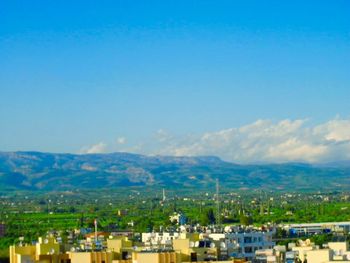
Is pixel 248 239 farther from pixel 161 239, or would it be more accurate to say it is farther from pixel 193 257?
pixel 193 257

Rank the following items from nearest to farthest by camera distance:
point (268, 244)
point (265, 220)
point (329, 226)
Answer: point (268, 244) → point (329, 226) → point (265, 220)

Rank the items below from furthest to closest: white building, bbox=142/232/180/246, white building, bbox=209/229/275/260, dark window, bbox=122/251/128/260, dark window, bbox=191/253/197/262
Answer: white building, bbox=209/229/275/260 → white building, bbox=142/232/180/246 → dark window, bbox=122/251/128/260 → dark window, bbox=191/253/197/262

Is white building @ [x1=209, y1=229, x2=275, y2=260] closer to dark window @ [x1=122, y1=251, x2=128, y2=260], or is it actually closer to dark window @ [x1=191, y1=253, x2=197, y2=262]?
dark window @ [x1=122, y1=251, x2=128, y2=260]

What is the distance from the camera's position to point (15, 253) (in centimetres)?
3450

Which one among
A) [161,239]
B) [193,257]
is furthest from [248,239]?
[193,257]

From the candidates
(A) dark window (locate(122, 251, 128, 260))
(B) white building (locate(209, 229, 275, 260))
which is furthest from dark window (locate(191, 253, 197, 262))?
(B) white building (locate(209, 229, 275, 260))

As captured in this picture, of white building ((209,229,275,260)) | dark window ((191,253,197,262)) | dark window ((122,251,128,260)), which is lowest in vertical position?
dark window ((191,253,197,262))

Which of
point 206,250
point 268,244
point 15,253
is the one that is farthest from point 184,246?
point 268,244

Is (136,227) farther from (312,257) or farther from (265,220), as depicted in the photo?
(312,257)

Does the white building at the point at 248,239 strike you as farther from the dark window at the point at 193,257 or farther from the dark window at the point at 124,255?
the dark window at the point at 193,257

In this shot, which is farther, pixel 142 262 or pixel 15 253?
pixel 15 253

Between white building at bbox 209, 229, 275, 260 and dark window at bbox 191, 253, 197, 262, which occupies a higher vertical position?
white building at bbox 209, 229, 275, 260

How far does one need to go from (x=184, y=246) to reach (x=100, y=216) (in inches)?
3826

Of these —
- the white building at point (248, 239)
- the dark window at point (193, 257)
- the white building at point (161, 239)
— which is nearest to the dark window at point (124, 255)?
the dark window at point (193, 257)
